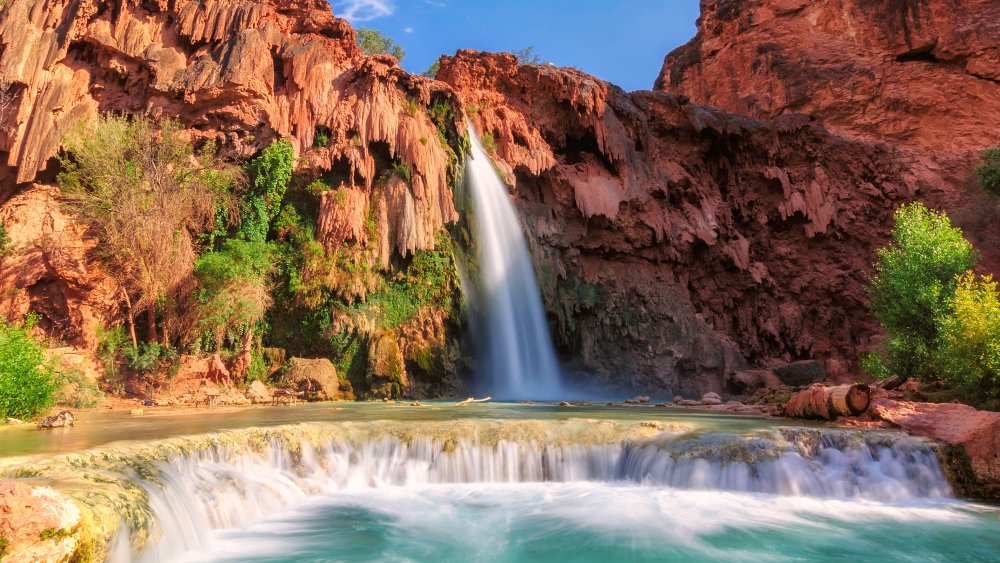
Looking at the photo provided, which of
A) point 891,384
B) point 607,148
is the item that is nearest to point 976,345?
point 891,384

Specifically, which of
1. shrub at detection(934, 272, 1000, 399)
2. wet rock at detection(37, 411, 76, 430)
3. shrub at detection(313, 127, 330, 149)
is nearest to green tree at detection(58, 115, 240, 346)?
shrub at detection(313, 127, 330, 149)

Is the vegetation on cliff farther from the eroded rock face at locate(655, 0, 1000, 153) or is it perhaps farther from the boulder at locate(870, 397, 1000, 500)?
the eroded rock face at locate(655, 0, 1000, 153)

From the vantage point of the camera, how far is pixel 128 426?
9.00 meters

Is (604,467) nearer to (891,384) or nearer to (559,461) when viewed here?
(559,461)

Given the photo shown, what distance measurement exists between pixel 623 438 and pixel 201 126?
18290 millimetres

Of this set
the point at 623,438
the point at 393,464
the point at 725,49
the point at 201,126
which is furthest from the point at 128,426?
the point at 725,49

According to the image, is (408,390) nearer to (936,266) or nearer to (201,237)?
(201,237)

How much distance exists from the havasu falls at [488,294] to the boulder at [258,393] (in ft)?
0.38

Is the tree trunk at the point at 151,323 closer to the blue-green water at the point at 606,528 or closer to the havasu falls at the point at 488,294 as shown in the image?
the havasu falls at the point at 488,294

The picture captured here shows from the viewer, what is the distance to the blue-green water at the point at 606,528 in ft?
19.5

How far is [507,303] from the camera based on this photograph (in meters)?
23.1

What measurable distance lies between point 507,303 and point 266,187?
9.44 metres

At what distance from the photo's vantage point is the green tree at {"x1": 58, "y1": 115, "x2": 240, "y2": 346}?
16672 mm

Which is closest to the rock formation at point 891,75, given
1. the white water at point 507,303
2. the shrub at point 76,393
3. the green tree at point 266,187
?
the white water at point 507,303
